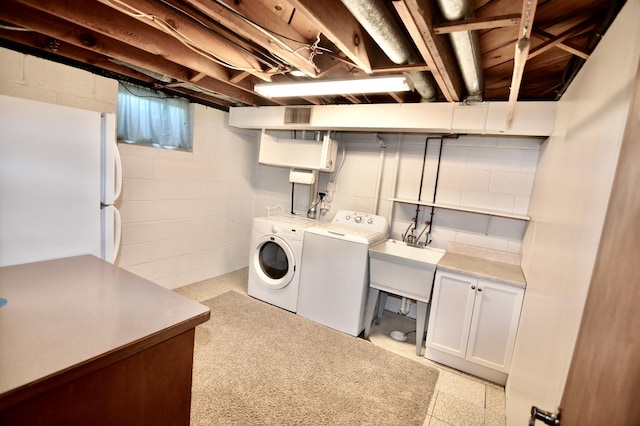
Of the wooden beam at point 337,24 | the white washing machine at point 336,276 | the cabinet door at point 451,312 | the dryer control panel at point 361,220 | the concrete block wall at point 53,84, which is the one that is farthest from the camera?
the dryer control panel at point 361,220

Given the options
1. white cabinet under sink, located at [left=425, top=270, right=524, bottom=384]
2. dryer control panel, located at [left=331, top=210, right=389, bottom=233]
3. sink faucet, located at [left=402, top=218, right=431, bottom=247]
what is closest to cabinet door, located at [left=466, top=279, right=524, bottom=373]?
white cabinet under sink, located at [left=425, top=270, right=524, bottom=384]

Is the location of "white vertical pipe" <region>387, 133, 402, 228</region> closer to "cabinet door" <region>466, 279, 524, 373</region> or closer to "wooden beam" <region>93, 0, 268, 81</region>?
"cabinet door" <region>466, 279, 524, 373</region>

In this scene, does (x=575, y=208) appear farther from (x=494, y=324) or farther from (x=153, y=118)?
(x=153, y=118)

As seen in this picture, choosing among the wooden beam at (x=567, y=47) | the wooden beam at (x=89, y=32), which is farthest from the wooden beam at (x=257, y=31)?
the wooden beam at (x=567, y=47)

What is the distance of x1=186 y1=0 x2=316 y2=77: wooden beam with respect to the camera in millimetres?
1510

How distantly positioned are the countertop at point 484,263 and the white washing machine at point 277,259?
1494 mm

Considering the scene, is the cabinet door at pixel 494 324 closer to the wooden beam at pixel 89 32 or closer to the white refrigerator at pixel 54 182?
the white refrigerator at pixel 54 182

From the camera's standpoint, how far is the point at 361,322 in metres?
2.96

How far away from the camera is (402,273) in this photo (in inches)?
105

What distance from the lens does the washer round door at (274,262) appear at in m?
3.25

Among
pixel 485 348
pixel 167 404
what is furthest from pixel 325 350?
pixel 167 404

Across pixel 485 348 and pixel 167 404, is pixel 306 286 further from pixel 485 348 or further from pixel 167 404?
pixel 167 404

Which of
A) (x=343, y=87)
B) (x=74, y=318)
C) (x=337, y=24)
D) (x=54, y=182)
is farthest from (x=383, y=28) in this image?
(x=54, y=182)

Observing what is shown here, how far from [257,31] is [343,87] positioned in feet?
2.22
